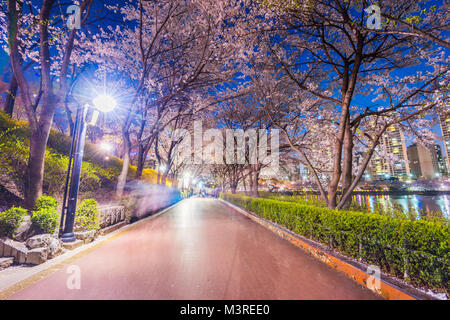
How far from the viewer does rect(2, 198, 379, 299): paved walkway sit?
9.51ft

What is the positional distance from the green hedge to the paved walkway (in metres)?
0.71

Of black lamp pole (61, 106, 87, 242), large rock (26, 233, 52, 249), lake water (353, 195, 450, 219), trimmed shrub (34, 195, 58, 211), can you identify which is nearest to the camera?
large rock (26, 233, 52, 249)

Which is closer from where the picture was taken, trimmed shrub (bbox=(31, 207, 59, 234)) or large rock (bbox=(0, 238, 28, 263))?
large rock (bbox=(0, 238, 28, 263))

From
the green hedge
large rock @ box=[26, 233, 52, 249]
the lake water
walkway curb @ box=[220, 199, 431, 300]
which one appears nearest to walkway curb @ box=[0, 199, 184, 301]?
large rock @ box=[26, 233, 52, 249]

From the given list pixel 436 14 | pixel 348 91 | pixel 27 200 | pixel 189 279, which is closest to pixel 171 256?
pixel 189 279

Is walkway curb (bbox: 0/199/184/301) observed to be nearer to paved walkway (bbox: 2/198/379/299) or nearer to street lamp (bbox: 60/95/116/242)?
paved walkway (bbox: 2/198/379/299)

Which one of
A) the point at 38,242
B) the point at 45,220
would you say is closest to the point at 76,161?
the point at 45,220

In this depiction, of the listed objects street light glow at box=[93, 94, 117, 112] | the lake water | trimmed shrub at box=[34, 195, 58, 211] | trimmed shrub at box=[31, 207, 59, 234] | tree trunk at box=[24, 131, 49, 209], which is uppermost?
street light glow at box=[93, 94, 117, 112]

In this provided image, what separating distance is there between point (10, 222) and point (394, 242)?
7.47m

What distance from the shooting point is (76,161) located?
18.3ft
